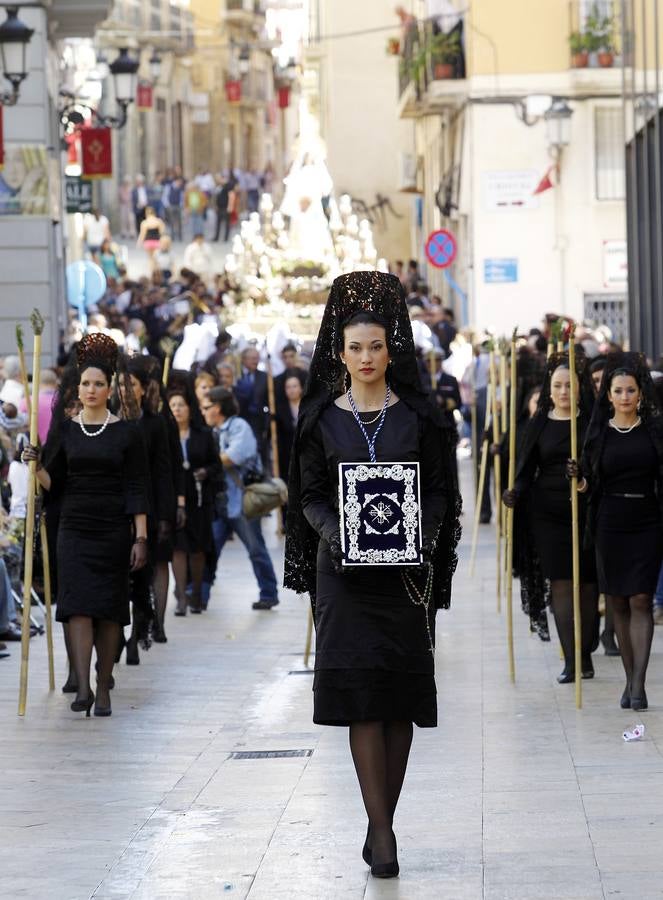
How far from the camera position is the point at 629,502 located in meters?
10.8

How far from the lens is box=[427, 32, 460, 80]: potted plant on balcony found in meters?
35.9

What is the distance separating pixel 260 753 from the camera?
9734 mm

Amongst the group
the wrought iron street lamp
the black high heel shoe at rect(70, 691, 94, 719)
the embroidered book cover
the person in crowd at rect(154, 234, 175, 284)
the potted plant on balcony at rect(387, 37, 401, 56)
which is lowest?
the black high heel shoe at rect(70, 691, 94, 719)

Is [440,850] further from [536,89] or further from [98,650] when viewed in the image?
[536,89]

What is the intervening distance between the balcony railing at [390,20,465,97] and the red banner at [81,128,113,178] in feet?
27.5

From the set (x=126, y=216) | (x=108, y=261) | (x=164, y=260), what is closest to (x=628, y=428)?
(x=108, y=261)

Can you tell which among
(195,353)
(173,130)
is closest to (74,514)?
(195,353)

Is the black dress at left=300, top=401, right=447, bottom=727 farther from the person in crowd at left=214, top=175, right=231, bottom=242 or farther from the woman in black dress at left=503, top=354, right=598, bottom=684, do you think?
the person in crowd at left=214, top=175, right=231, bottom=242

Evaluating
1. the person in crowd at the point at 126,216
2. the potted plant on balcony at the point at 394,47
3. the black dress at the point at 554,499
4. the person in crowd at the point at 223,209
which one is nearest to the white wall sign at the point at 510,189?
the potted plant on balcony at the point at 394,47

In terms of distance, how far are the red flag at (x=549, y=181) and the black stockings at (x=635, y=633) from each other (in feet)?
79.7

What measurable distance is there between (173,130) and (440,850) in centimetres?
7602

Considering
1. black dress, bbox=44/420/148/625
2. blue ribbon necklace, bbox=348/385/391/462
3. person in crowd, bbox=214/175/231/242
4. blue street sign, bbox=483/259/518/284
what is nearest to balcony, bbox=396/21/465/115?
blue street sign, bbox=483/259/518/284

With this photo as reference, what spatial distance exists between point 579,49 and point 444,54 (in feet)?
8.05

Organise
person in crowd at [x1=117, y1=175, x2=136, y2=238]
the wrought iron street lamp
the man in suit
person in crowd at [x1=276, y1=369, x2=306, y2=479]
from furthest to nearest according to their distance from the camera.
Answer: person in crowd at [x1=117, y1=175, x2=136, y2=238] → the man in suit → person in crowd at [x1=276, y1=369, x2=306, y2=479] → the wrought iron street lamp
